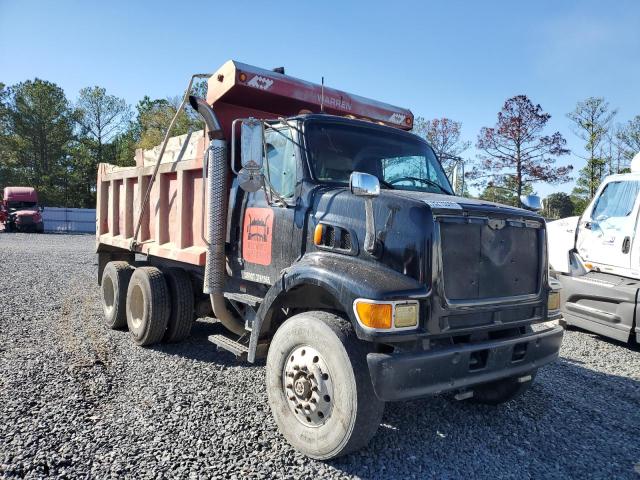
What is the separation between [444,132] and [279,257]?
2656 centimetres

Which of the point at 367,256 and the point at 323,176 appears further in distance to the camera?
the point at 323,176

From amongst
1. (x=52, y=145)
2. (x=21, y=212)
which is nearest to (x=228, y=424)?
(x=21, y=212)

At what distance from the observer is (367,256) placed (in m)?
3.25

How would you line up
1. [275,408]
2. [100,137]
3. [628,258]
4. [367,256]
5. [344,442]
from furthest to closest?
[100,137], [628,258], [275,408], [367,256], [344,442]

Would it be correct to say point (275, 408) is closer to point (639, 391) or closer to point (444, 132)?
point (639, 391)

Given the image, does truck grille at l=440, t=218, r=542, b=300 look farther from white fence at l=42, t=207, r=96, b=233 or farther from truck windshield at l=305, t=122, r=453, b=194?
white fence at l=42, t=207, r=96, b=233

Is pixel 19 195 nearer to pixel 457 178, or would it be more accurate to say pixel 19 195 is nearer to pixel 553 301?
pixel 457 178

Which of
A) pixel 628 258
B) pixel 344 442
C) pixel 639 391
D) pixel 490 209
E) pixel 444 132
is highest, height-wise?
pixel 444 132

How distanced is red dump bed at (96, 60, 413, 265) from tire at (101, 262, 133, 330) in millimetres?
513

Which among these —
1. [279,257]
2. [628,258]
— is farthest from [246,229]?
[628,258]

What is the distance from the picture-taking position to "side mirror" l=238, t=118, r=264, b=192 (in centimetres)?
365

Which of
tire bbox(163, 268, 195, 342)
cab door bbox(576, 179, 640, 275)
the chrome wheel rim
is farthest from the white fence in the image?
the chrome wheel rim

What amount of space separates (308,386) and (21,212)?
32845mm

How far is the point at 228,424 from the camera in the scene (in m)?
3.65
